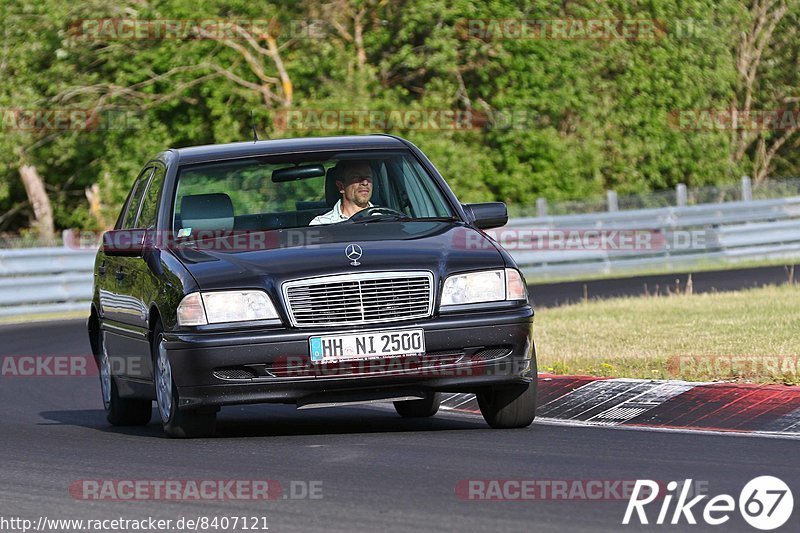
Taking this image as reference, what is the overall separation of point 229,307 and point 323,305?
49 cm

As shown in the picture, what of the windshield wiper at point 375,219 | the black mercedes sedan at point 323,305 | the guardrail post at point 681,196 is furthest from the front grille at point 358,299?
the guardrail post at point 681,196

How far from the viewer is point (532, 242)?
2808cm

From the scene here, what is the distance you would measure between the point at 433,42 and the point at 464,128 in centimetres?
234

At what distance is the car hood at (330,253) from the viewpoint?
8680mm

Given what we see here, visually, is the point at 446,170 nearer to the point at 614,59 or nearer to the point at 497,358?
the point at 614,59

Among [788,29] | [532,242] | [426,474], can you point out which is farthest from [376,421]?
[788,29]

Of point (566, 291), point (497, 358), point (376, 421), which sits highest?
point (497, 358)

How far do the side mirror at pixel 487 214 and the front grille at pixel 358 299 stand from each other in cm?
121

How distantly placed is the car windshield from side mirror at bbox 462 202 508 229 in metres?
0.15
